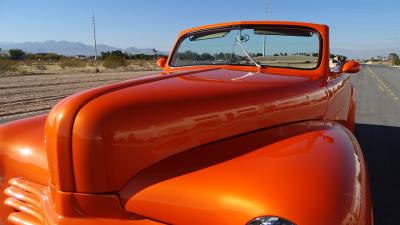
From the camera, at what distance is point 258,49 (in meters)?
3.53

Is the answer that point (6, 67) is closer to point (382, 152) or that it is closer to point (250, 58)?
point (382, 152)

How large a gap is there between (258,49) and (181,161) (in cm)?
192

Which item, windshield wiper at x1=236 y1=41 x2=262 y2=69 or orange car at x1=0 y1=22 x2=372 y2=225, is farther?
windshield wiper at x1=236 y1=41 x2=262 y2=69

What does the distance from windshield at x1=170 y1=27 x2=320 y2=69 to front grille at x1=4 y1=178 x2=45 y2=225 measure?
1.83 m

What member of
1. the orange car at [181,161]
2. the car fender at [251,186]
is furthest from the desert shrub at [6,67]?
the car fender at [251,186]

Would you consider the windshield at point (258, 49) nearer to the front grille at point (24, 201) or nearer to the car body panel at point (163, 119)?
the car body panel at point (163, 119)

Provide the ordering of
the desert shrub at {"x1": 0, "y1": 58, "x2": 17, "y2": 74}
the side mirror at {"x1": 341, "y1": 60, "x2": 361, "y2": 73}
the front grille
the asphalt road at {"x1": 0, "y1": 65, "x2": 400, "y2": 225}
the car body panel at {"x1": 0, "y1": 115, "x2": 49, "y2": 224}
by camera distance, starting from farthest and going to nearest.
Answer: the desert shrub at {"x1": 0, "y1": 58, "x2": 17, "y2": 74}, the asphalt road at {"x1": 0, "y1": 65, "x2": 400, "y2": 225}, the side mirror at {"x1": 341, "y1": 60, "x2": 361, "y2": 73}, the car body panel at {"x1": 0, "y1": 115, "x2": 49, "y2": 224}, the front grille

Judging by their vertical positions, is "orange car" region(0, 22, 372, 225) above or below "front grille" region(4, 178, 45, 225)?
above

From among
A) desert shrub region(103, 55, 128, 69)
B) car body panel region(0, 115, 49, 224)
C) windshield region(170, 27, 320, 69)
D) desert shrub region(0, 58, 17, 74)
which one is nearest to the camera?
car body panel region(0, 115, 49, 224)

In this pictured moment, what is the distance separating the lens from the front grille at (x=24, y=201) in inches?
76.5

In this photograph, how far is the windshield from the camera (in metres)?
3.38

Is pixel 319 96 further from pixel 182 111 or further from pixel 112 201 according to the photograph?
pixel 112 201

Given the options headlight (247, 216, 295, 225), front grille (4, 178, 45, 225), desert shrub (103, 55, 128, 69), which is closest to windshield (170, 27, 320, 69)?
front grille (4, 178, 45, 225)

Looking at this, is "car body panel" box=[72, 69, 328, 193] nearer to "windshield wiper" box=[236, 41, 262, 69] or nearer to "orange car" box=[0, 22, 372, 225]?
"orange car" box=[0, 22, 372, 225]
